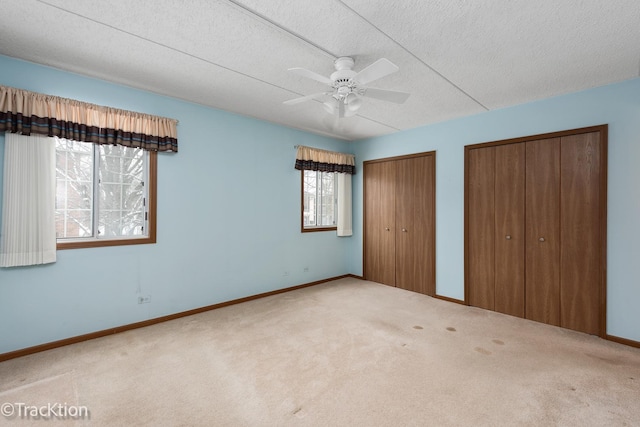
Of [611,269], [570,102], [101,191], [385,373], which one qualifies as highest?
[570,102]

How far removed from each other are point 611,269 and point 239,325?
13.0 ft

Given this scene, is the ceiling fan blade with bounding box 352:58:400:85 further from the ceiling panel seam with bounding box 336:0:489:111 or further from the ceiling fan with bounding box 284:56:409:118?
the ceiling panel seam with bounding box 336:0:489:111

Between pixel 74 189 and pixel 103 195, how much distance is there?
237 mm

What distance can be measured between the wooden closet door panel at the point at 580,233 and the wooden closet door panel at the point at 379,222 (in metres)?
2.23

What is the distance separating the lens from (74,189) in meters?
2.85

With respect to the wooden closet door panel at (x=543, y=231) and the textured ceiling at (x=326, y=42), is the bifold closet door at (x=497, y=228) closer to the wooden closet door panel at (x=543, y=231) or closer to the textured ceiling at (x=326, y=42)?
the wooden closet door panel at (x=543, y=231)

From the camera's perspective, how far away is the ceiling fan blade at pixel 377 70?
6.27 feet

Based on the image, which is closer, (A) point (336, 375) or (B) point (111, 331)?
(A) point (336, 375)

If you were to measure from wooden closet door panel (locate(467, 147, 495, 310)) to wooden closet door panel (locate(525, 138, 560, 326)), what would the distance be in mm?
390

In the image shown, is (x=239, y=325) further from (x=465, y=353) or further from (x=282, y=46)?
(x=282, y=46)

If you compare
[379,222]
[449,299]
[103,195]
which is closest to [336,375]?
[449,299]

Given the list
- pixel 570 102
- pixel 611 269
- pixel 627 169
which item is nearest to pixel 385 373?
pixel 611 269

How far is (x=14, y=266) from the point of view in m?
2.48

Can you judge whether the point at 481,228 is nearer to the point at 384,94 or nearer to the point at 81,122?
the point at 384,94
